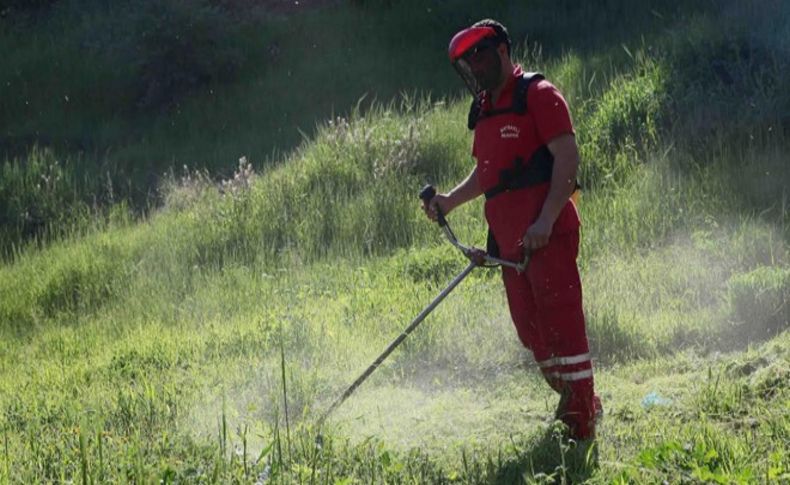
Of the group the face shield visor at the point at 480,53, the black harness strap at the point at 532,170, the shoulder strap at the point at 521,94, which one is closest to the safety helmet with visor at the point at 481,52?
the face shield visor at the point at 480,53

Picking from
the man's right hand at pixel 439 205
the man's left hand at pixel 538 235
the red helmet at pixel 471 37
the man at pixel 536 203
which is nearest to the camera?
the man's left hand at pixel 538 235

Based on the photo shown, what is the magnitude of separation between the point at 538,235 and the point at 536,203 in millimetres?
240

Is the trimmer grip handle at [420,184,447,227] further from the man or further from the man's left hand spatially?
the man's left hand

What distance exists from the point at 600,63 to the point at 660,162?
2.36 metres

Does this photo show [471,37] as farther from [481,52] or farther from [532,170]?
[532,170]

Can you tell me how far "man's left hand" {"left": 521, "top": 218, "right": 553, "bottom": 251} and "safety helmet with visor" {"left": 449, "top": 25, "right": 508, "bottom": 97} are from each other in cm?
67

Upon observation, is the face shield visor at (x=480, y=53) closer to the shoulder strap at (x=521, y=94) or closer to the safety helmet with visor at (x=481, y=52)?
the safety helmet with visor at (x=481, y=52)

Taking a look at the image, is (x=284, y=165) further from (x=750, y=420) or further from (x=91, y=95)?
(x=750, y=420)

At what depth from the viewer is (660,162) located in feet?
28.0

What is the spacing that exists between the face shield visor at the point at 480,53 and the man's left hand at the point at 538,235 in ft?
2.21

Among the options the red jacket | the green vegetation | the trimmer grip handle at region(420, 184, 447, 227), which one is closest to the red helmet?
the red jacket

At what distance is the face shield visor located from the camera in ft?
15.9

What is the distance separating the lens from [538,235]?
462 cm

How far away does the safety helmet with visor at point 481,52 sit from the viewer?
4852 millimetres
